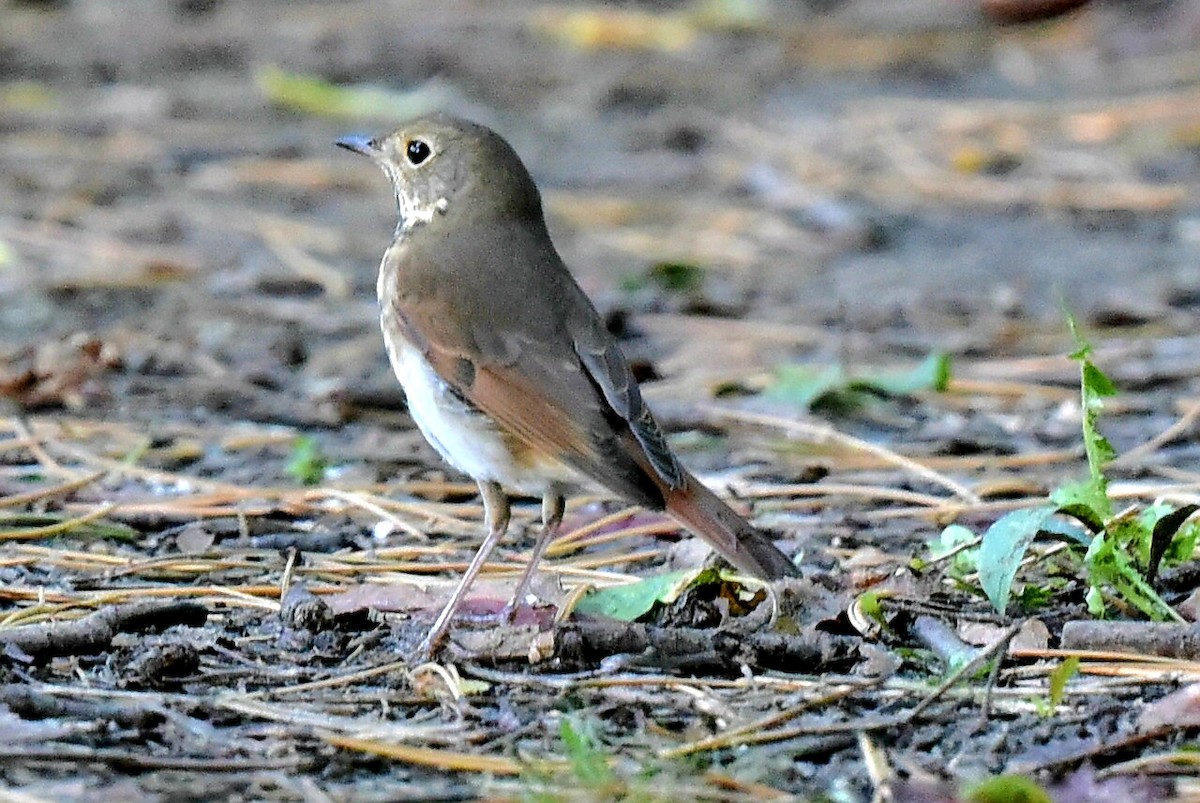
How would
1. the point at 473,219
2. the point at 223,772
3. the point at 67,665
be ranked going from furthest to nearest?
1. the point at 473,219
2. the point at 67,665
3. the point at 223,772

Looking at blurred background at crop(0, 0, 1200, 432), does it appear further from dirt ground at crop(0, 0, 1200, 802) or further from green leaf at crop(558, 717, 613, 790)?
green leaf at crop(558, 717, 613, 790)

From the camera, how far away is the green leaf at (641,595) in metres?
4.07

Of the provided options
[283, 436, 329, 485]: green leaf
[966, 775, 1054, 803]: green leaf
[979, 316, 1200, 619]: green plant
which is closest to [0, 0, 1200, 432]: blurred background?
[283, 436, 329, 485]: green leaf

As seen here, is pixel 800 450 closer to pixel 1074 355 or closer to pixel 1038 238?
pixel 1074 355

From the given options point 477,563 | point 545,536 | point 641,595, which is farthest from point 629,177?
point 641,595

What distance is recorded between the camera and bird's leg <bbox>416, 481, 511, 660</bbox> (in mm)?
3820

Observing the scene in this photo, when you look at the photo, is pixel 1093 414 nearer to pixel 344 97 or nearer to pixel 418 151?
pixel 418 151

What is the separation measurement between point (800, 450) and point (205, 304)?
9.76 feet

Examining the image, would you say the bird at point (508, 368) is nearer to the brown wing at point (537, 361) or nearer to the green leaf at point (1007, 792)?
the brown wing at point (537, 361)

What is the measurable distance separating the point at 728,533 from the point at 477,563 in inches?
23.3

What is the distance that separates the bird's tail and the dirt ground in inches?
3.2

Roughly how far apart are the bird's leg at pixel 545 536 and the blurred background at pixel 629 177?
174cm

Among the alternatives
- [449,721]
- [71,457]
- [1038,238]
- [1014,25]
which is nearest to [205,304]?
[71,457]

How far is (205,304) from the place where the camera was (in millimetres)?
7715
